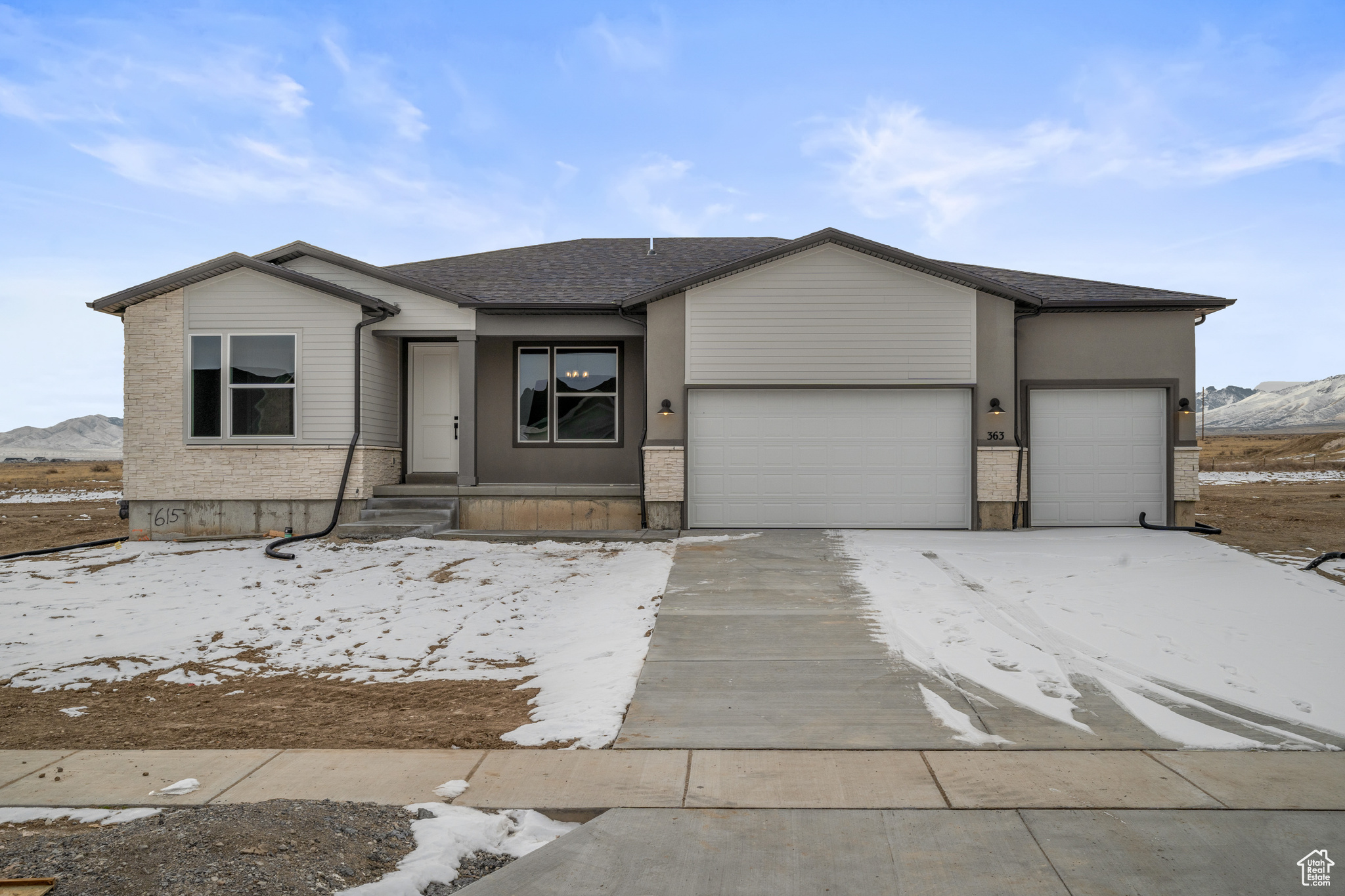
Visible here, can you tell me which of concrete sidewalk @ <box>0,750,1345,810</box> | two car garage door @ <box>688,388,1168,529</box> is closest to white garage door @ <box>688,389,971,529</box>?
two car garage door @ <box>688,388,1168,529</box>

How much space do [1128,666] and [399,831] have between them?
5.12 meters

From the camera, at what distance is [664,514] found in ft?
37.9

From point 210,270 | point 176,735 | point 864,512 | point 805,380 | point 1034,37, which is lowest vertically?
point 176,735

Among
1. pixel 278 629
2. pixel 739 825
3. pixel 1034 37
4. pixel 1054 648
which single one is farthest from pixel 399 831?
pixel 1034 37

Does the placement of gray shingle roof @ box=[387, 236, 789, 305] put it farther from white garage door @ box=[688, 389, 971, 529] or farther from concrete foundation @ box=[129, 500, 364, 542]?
concrete foundation @ box=[129, 500, 364, 542]

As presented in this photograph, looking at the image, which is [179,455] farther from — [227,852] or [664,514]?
[227,852]

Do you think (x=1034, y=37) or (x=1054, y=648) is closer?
(x=1054, y=648)

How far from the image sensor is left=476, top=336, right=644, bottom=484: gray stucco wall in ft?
43.6

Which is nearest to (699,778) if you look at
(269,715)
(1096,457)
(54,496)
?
Answer: (269,715)

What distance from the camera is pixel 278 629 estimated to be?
6648mm

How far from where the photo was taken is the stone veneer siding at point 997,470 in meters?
11.4

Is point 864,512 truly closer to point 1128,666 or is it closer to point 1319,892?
point 1128,666

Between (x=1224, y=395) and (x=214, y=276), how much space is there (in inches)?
9309

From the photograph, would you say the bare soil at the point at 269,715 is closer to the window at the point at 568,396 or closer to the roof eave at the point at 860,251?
the roof eave at the point at 860,251
